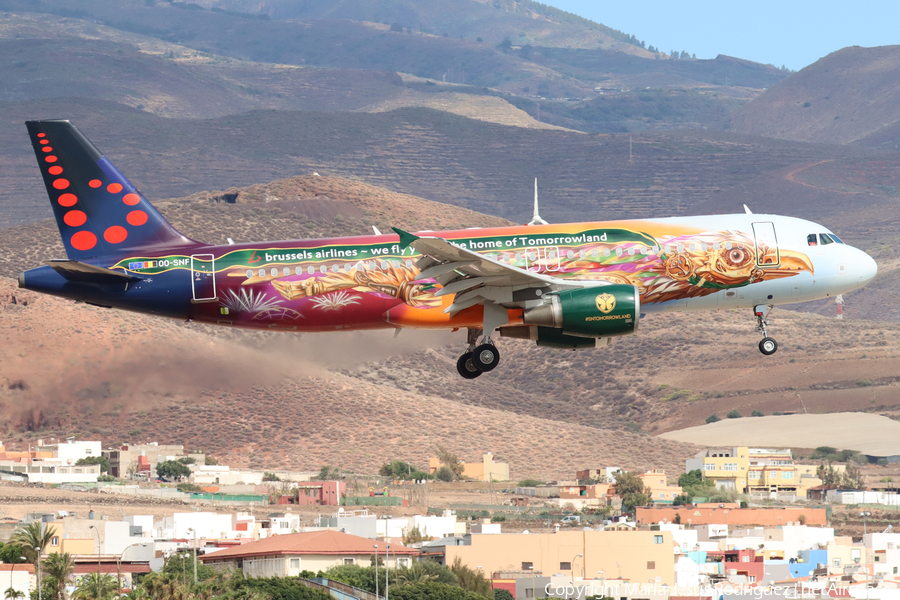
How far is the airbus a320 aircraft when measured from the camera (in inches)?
1625

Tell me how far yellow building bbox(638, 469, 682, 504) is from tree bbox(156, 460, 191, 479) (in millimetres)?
39751

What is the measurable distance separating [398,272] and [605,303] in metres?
5.94

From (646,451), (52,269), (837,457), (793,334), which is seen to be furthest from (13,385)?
(793,334)

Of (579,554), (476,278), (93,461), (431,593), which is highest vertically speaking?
(476,278)

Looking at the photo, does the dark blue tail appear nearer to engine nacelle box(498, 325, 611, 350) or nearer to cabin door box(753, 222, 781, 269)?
engine nacelle box(498, 325, 611, 350)

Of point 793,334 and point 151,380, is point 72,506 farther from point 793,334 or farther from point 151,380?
point 793,334

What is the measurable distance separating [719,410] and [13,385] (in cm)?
9752

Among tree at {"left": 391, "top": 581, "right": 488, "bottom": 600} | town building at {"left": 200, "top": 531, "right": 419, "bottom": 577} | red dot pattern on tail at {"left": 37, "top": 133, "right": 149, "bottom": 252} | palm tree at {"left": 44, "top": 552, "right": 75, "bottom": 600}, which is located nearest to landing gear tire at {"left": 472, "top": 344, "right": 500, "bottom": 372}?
red dot pattern on tail at {"left": 37, "top": 133, "right": 149, "bottom": 252}

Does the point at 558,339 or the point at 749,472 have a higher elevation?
the point at 558,339

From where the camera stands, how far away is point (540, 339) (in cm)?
4225

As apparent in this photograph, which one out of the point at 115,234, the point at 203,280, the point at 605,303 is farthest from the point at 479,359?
the point at 115,234

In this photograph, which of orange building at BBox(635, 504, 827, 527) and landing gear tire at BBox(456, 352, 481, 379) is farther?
orange building at BBox(635, 504, 827, 527)

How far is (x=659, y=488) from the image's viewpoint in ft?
429

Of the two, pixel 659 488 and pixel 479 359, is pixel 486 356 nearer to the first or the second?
pixel 479 359
